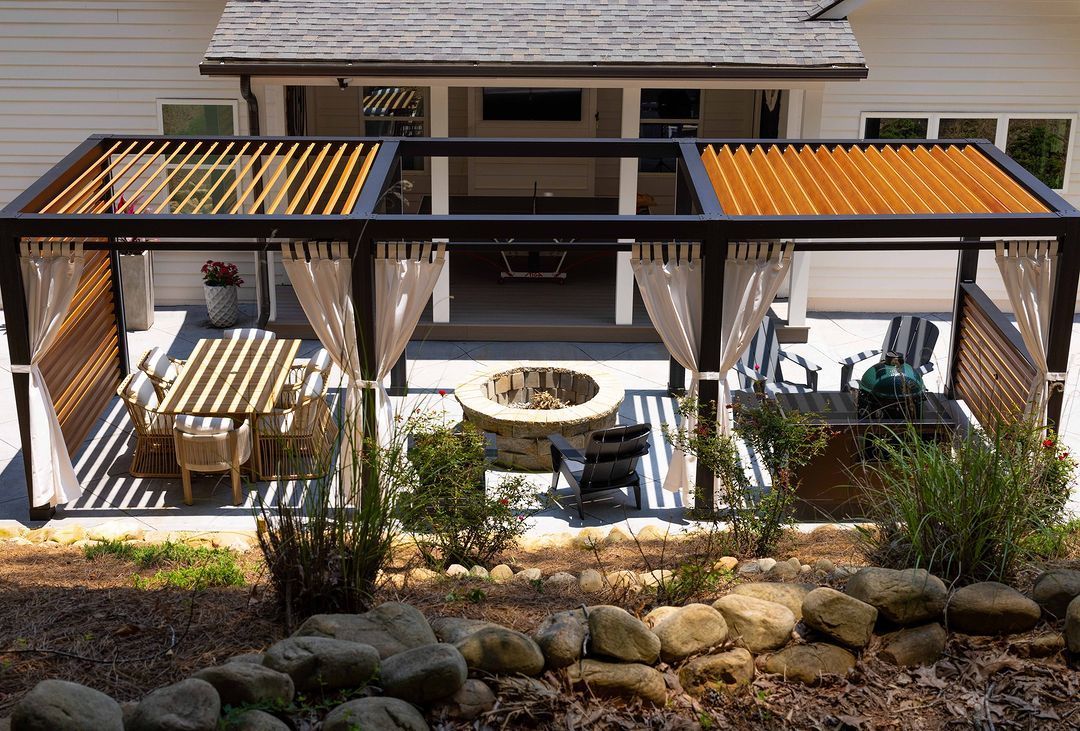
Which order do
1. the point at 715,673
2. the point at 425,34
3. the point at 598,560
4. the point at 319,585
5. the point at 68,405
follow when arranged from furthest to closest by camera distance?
1. the point at 425,34
2. the point at 68,405
3. the point at 598,560
4. the point at 319,585
5. the point at 715,673

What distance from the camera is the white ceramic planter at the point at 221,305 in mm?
13586

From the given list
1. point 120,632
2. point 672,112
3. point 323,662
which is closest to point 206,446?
point 120,632

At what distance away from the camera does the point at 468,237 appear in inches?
323

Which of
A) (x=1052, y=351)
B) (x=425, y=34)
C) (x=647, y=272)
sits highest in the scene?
(x=425, y=34)

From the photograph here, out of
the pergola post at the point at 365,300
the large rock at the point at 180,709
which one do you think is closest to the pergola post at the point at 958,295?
the pergola post at the point at 365,300

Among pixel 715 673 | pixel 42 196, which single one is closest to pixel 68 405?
pixel 42 196

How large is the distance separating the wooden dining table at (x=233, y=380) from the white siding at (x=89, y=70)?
14.5 ft

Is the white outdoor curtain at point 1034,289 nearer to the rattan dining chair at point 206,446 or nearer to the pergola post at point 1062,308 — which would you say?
the pergola post at point 1062,308

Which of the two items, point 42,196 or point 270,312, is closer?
point 42,196

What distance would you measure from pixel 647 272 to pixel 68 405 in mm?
4937

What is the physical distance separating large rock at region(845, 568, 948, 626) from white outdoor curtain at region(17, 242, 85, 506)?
245 inches

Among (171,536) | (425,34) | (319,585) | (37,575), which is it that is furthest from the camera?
(425,34)

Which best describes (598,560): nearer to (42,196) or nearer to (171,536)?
(171,536)

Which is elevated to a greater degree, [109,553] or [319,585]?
Result: [319,585]
